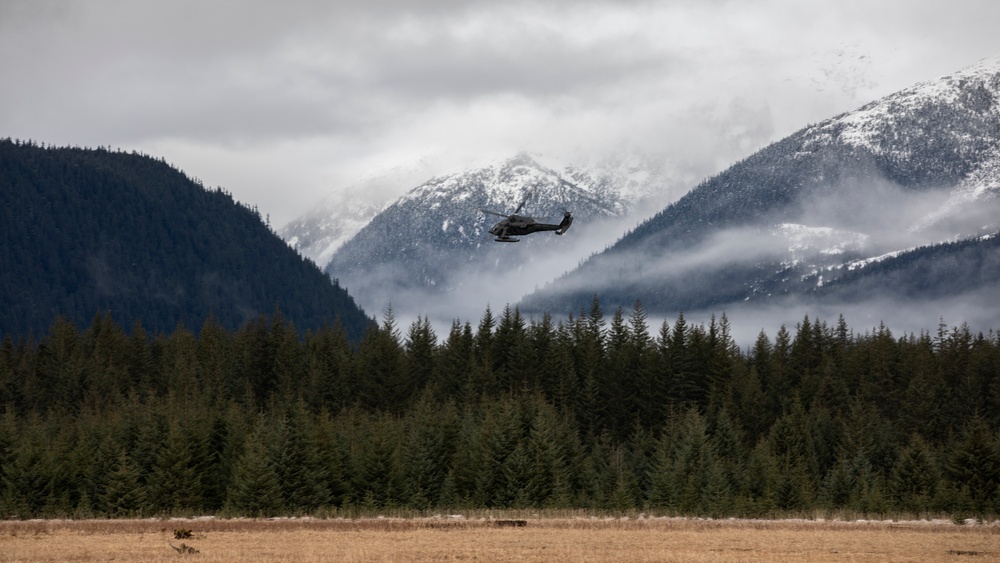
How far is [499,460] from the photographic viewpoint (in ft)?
289

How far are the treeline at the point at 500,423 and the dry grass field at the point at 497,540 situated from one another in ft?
40.2

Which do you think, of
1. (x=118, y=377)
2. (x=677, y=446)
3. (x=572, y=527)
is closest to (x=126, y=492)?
(x=572, y=527)

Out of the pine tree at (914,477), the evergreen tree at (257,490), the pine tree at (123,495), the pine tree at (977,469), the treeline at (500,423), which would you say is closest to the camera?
the evergreen tree at (257,490)

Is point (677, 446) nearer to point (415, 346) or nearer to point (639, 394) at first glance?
point (639, 394)

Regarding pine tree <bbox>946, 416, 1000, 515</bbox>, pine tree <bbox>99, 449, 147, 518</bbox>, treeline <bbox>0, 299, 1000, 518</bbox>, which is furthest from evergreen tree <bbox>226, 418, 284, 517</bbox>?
pine tree <bbox>946, 416, 1000, 515</bbox>

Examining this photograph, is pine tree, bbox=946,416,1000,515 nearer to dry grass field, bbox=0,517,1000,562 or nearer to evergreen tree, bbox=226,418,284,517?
dry grass field, bbox=0,517,1000,562

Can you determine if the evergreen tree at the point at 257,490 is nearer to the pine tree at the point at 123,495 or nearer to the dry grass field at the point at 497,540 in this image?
the pine tree at the point at 123,495

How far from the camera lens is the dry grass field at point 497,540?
46.9 meters

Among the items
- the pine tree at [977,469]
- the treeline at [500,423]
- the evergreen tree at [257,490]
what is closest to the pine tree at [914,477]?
the treeline at [500,423]

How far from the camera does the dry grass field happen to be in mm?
46875

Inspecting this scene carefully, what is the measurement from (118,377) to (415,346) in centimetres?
4264

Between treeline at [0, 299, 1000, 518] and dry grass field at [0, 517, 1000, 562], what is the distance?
12.3m

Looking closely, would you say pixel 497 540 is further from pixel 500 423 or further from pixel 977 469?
pixel 977 469

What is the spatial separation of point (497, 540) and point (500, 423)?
121 ft
